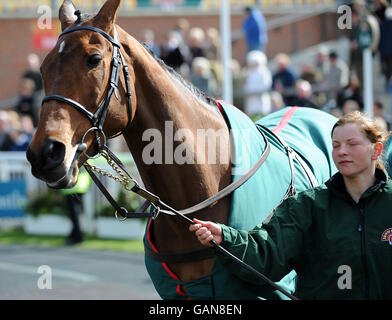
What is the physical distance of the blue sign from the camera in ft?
39.6

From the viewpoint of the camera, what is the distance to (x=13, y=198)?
12.1m

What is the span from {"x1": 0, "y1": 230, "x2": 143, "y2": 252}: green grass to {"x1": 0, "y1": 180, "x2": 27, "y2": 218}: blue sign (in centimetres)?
32

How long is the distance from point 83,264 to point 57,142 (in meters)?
6.24

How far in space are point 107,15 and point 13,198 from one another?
934 cm

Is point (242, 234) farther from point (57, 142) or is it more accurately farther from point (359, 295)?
point (57, 142)

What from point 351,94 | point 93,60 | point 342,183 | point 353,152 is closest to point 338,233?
point 342,183

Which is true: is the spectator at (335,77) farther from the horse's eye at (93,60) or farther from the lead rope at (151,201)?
the horse's eye at (93,60)

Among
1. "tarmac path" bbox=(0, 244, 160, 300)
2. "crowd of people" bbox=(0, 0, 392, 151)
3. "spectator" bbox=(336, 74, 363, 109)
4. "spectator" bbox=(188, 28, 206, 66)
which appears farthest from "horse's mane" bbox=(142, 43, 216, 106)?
"spectator" bbox=(188, 28, 206, 66)

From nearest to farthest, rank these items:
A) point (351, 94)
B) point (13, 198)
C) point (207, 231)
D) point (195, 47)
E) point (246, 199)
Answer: point (207, 231)
point (246, 199)
point (351, 94)
point (13, 198)
point (195, 47)

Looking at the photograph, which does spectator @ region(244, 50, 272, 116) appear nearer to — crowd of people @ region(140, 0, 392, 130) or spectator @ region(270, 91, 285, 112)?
crowd of people @ region(140, 0, 392, 130)

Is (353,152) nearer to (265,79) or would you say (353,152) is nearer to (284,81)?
(265,79)

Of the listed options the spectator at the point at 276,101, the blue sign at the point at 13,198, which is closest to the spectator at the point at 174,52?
the spectator at the point at 276,101
